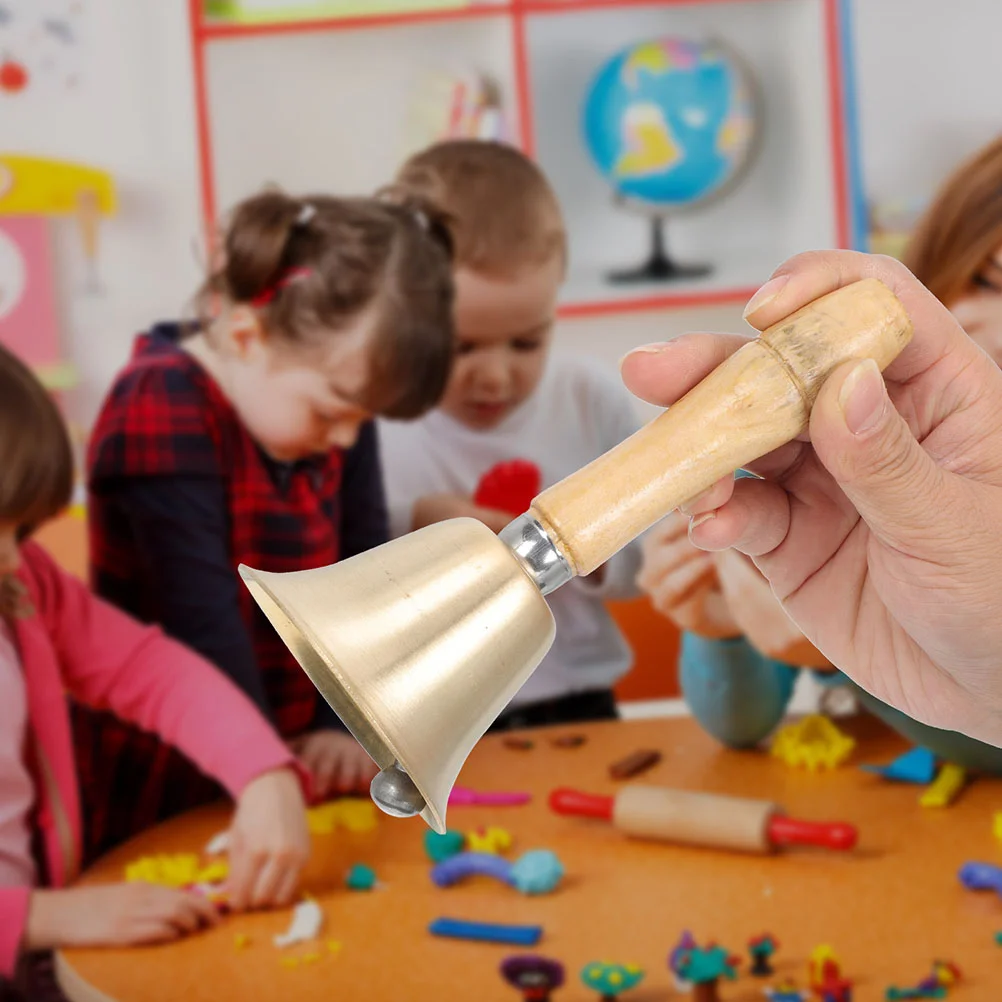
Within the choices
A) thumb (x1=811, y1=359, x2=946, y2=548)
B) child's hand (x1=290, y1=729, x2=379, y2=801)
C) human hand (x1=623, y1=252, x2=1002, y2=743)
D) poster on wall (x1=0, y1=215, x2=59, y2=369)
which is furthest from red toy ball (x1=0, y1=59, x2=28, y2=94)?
thumb (x1=811, y1=359, x2=946, y2=548)

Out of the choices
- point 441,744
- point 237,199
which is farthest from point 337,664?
point 237,199

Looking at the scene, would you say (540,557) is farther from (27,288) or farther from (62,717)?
(27,288)

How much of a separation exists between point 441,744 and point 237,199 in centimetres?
236

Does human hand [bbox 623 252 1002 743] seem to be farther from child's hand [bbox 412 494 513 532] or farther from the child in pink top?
child's hand [bbox 412 494 513 532]

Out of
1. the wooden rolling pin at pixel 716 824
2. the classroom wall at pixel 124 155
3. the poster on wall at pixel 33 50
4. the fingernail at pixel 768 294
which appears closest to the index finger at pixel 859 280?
the fingernail at pixel 768 294

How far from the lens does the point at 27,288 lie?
2715 millimetres

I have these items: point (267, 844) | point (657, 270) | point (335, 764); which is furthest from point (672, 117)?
point (267, 844)

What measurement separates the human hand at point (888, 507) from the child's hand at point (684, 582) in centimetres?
54

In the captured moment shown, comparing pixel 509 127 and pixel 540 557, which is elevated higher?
pixel 509 127

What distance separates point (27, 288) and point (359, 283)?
153cm

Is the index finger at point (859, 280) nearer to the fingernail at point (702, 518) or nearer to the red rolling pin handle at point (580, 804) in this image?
the fingernail at point (702, 518)

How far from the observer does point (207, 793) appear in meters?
1.42

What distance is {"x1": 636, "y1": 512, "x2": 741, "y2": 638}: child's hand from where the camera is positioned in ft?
3.85

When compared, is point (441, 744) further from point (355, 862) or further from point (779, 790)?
Answer: point (779, 790)
